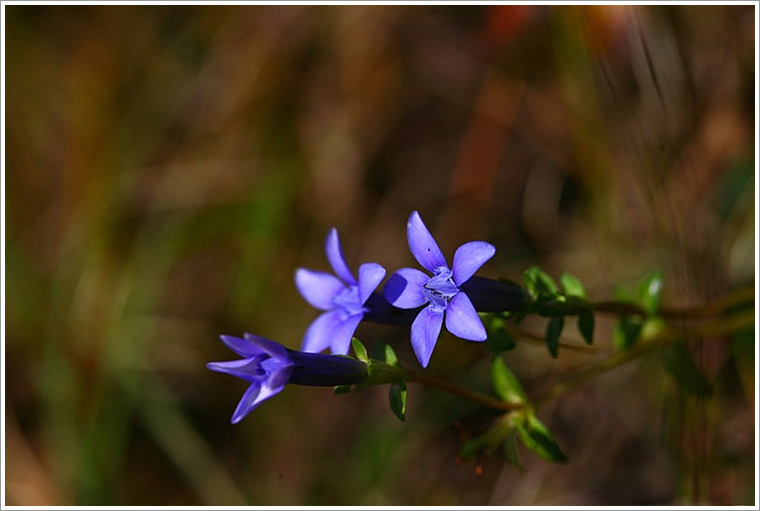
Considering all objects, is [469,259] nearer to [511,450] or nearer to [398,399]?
[398,399]

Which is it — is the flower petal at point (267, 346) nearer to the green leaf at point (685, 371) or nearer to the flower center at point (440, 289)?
the flower center at point (440, 289)

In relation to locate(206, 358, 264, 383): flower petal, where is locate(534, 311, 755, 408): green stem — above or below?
below

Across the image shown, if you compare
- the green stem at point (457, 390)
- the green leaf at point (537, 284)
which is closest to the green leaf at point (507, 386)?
the green stem at point (457, 390)

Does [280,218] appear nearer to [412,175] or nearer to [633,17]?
[412,175]

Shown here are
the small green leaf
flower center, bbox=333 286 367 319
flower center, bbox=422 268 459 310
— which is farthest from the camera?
the small green leaf

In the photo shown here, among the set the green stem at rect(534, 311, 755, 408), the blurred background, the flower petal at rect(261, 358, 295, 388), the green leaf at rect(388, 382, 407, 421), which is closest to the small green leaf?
the green stem at rect(534, 311, 755, 408)

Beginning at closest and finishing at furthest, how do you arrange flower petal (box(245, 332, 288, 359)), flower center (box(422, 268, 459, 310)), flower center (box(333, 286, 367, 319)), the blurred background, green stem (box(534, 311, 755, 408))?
flower petal (box(245, 332, 288, 359)), flower center (box(422, 268, 459, 310)), flower center (box(333, 286, 367, 319)), green stem (box(534, 311, 755, 408)), the blurred background

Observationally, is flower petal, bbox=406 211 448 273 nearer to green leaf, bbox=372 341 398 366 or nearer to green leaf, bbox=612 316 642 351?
green leaf, bbox=372 341 398 366
